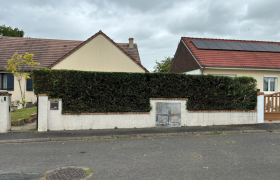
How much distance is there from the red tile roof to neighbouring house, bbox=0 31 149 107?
14.9 ft

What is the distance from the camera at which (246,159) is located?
215 inches

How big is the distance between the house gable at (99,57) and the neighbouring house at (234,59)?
457 cm

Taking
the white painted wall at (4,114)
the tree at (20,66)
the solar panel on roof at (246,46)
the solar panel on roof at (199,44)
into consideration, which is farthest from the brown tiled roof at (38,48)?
the solar panel on roof at (246,46)

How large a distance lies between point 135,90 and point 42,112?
12.5 feet

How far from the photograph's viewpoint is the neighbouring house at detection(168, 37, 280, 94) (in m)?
15.8

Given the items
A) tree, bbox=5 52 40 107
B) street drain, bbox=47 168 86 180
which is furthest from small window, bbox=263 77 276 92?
tree, bbox=5 52 40 107

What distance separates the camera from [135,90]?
9.45 m

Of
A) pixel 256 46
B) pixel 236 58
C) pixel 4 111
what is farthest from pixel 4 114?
pixel 256 46

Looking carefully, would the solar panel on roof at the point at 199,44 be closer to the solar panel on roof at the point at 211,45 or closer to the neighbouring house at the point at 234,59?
the neighbouring house at the point at 234,59

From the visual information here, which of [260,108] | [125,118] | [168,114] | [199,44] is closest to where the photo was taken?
[125,118]

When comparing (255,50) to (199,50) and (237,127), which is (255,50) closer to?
(199,50)

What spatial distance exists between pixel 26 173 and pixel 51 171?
0.49 metres

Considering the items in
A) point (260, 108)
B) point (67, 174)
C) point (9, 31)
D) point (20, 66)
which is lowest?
point (67, 174)

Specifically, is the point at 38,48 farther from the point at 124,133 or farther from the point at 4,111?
the point at 124,133
